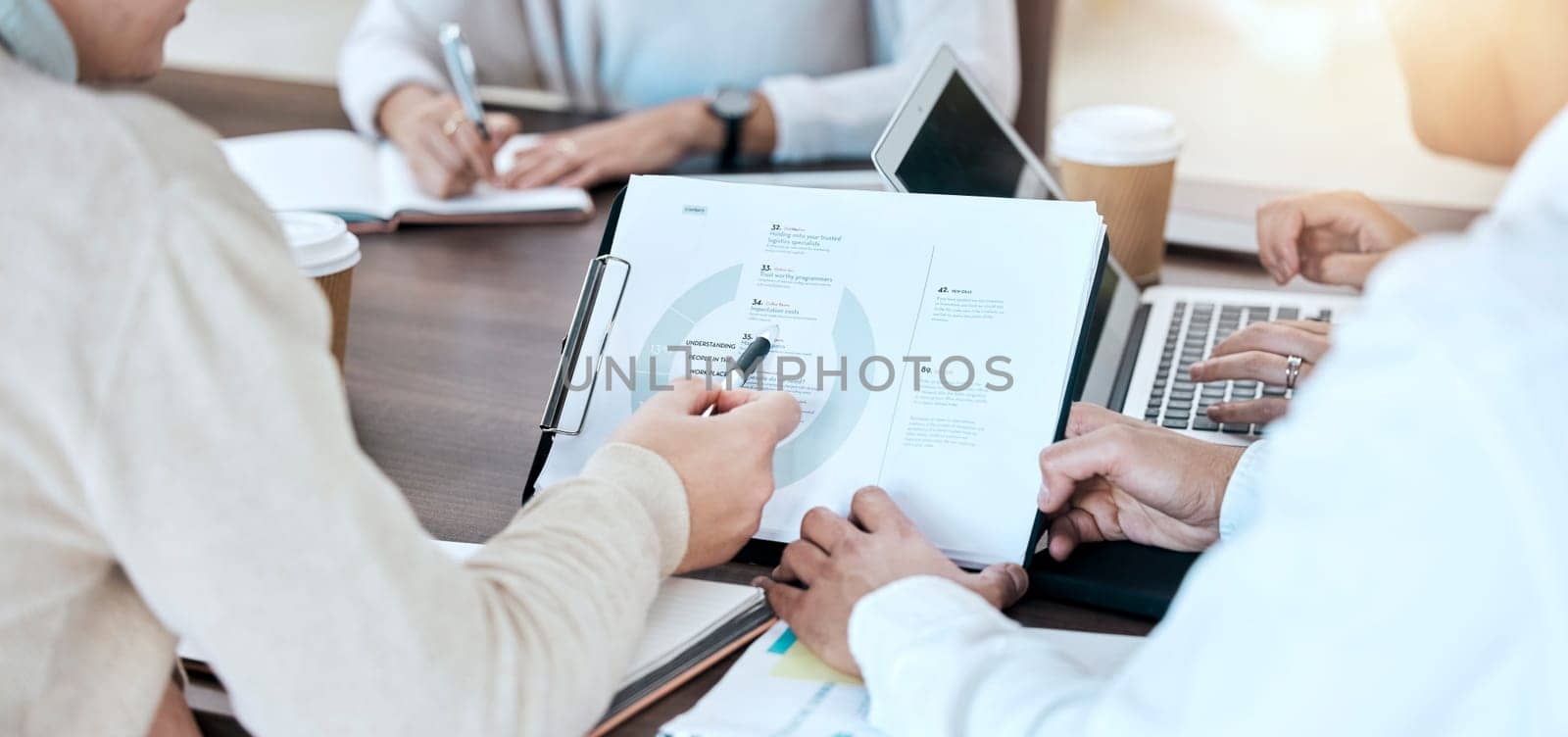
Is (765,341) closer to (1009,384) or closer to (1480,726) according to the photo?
(1009,384)

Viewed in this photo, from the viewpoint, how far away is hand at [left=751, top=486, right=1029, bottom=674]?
71cm

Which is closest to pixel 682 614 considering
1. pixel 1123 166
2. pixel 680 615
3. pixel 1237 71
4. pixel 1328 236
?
pixel 680 615

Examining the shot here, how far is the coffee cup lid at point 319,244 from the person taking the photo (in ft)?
3.03

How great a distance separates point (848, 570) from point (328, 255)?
1.47 feet

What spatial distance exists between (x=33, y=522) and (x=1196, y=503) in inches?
23.2

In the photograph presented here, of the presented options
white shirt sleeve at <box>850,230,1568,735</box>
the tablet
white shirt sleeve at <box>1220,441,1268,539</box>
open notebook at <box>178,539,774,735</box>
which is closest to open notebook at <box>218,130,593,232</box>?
the tablet

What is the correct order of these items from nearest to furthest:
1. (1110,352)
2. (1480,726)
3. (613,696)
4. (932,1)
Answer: (1480,726), (613,696), (1110,352), (932,1)

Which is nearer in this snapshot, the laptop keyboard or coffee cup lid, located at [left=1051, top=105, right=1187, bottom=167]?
the laptop keyboard

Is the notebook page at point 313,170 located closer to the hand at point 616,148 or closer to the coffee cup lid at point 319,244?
the hand at point 616,148

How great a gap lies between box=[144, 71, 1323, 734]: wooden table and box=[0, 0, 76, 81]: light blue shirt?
369 millimetres

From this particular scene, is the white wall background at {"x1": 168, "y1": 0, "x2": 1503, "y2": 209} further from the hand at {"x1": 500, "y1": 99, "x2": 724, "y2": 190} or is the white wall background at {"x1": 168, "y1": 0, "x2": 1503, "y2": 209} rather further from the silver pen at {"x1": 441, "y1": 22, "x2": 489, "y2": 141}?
the silver pen at {"x1": 441, "y1": 22, "x2": 489, "y2": 141}

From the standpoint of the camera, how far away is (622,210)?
0.91 m

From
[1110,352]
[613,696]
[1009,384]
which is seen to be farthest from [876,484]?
[1110,352]

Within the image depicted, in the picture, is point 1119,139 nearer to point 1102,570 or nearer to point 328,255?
point 1102,570
